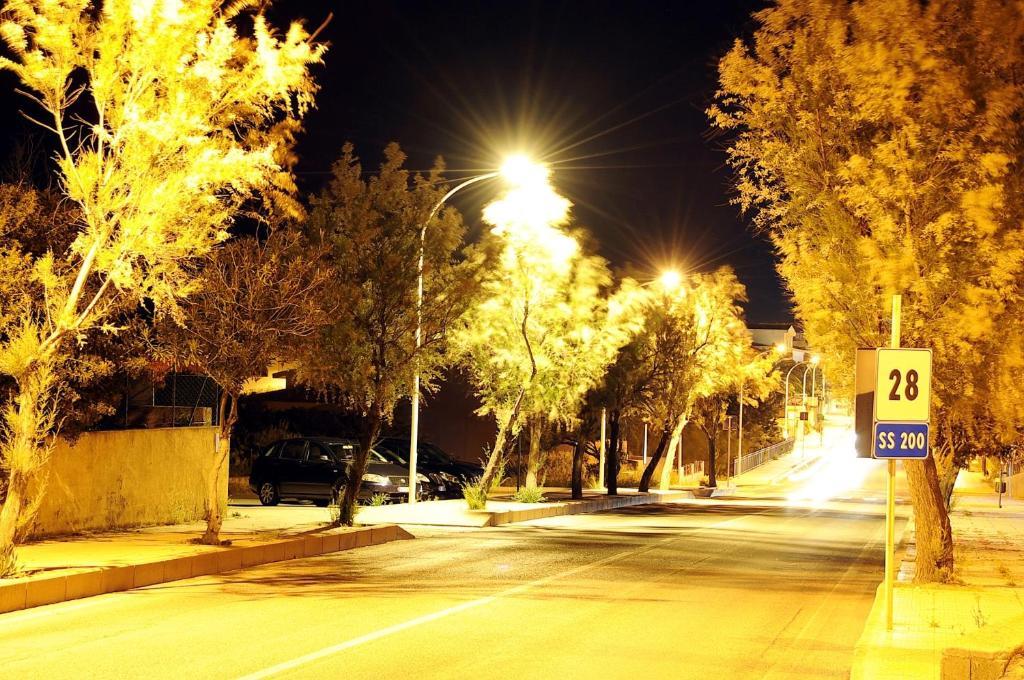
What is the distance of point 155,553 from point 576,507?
58.7 feet

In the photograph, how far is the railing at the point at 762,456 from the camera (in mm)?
74125

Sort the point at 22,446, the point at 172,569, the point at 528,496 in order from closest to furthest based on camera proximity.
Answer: the point at 22,446
the point at 172,569
the point at 528,496

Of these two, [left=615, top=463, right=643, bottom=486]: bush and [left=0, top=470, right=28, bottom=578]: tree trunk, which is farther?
[left=615, top=463, right=643, bottom=486]: bush

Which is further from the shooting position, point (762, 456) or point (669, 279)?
point (762, 456)

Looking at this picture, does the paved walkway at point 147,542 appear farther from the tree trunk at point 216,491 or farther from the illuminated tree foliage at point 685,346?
the illuminated tree foliage at point 685,346

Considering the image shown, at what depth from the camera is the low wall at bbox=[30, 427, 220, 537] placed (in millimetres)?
17672

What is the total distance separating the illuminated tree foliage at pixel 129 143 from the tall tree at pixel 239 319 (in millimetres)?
2060

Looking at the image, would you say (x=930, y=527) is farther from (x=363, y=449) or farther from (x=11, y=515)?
(x=11, y=515)

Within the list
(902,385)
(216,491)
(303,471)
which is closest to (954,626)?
(902,385)

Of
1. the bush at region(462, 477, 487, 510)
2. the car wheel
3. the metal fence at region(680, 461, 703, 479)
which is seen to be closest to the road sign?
the bush at region(462, 477, 487, 510)

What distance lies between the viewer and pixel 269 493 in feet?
91.9

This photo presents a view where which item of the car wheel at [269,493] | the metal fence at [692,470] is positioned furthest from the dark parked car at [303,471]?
the metal fence at [692,470]

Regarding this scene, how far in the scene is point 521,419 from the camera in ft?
100

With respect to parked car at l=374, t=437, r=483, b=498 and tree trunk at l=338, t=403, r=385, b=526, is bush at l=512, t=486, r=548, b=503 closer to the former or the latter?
parked car at l=374, t=437, r=483, b=498
